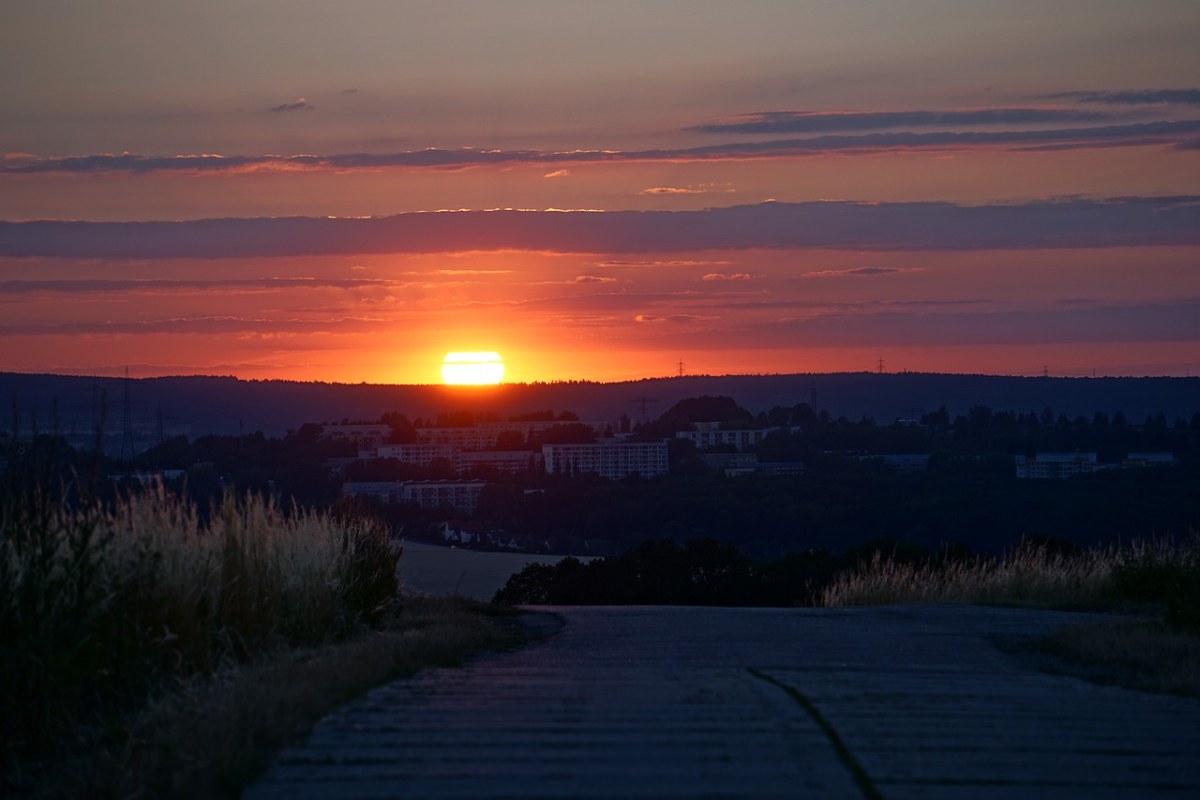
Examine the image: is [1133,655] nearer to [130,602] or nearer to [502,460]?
[130,602]

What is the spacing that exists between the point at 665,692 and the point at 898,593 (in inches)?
460

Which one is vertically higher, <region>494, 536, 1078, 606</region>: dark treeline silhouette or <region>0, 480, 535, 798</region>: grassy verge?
<region>0, 480, 535, 798</region>: grassy verge

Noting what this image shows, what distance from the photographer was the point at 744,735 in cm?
746

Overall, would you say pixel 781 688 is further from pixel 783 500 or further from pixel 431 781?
pixel 783 500

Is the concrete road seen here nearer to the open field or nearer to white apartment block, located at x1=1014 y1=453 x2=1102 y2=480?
the open field

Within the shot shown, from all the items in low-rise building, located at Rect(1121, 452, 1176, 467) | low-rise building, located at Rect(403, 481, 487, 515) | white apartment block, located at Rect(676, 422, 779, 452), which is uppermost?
white apartment block, located at Rect(676, 422, 779, 452)

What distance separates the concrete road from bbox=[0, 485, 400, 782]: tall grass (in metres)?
1.81

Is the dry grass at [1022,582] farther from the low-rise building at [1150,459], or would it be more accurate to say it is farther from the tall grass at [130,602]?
the low-rise building at [1150,459]

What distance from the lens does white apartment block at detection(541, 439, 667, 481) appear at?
69.6 meters

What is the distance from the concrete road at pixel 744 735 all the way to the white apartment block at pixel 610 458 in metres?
58.1

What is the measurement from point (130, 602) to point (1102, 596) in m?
13.0

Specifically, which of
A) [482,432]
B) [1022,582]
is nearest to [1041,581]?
[1022,582]

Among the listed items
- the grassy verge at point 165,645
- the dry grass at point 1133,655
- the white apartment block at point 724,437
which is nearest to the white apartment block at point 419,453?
the white apartment block at point 724,437

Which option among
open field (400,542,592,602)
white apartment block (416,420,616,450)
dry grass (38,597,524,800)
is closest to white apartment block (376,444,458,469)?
white apartment block (416,420,616,450)
